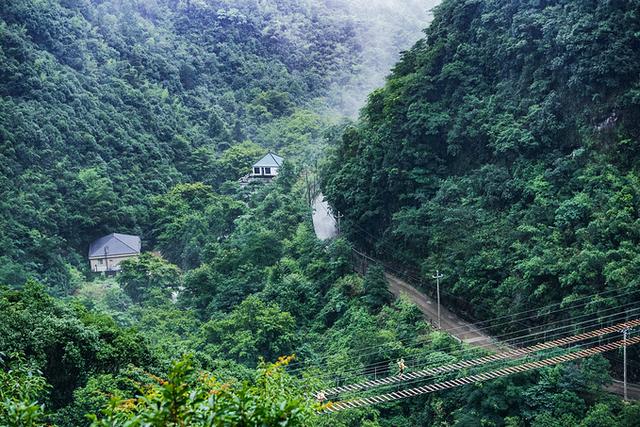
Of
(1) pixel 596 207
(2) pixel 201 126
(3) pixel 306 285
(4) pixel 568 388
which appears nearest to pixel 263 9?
(2) pixel 201 126

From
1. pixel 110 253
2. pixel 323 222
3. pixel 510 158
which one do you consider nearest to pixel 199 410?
pixel 510 158

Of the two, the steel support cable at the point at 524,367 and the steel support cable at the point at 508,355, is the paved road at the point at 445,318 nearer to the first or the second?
the steel support cable at the point at 508,355

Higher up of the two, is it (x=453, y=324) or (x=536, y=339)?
(x=453, y=324)

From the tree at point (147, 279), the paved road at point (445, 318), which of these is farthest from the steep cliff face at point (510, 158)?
the tree at point (147, 279)

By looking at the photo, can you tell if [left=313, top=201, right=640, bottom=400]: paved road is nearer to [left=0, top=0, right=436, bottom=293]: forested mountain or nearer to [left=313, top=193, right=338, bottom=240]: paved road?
[left=313, top=193, right=338, bottom=240]: paved road

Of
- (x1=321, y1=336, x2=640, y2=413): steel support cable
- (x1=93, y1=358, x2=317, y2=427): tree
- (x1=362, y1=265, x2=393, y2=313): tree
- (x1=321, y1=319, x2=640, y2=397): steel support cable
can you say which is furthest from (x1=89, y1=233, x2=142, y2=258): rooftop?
(x1=93, y1=358, x2=317, y2=427): tree

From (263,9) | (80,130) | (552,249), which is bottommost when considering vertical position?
(552,249)

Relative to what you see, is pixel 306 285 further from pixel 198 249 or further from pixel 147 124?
pixel 147 124

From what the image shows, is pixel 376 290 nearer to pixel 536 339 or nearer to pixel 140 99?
pixel 536 339
